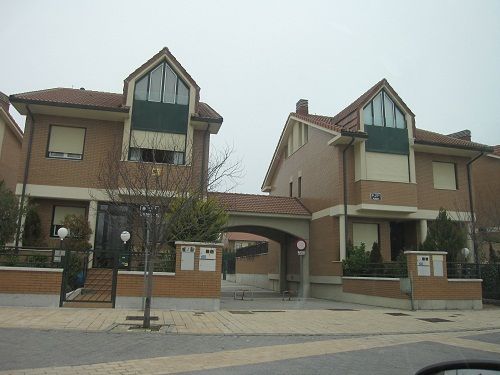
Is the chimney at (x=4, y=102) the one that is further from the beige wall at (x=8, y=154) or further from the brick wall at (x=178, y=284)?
the brick wall at (x=178, y=284)

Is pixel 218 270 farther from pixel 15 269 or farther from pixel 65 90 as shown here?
pixel 65 90

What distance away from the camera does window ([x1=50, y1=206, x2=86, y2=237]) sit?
68.3 ft

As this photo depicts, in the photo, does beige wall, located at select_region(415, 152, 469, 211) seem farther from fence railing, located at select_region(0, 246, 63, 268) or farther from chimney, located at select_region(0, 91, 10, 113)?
chimney, located at select_region(0, 91, 10, 113)

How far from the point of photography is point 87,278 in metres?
17.9

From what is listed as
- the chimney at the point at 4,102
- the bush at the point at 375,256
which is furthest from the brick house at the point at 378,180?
the chimney at the point at 4,102

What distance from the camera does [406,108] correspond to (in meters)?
24.0

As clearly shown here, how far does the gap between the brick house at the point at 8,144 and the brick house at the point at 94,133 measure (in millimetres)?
3785

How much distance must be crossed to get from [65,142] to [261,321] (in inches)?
526

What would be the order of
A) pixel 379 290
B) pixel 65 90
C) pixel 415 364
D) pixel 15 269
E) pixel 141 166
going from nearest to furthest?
pixel 415 364, pixel 141 166, pixel 15 269, pixel 379 290, pixel 65 90

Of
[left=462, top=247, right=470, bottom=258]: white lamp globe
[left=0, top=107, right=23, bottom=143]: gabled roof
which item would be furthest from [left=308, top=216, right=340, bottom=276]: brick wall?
[left=0, top=107, right=23, bottom=143]: gabled roof

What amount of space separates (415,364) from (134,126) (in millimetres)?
16476

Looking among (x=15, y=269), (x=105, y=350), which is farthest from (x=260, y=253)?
(x=105, y=350)

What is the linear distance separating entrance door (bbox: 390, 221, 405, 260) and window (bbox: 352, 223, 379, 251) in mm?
1902

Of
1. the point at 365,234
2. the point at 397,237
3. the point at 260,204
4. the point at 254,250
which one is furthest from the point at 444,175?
the point at 254,250
